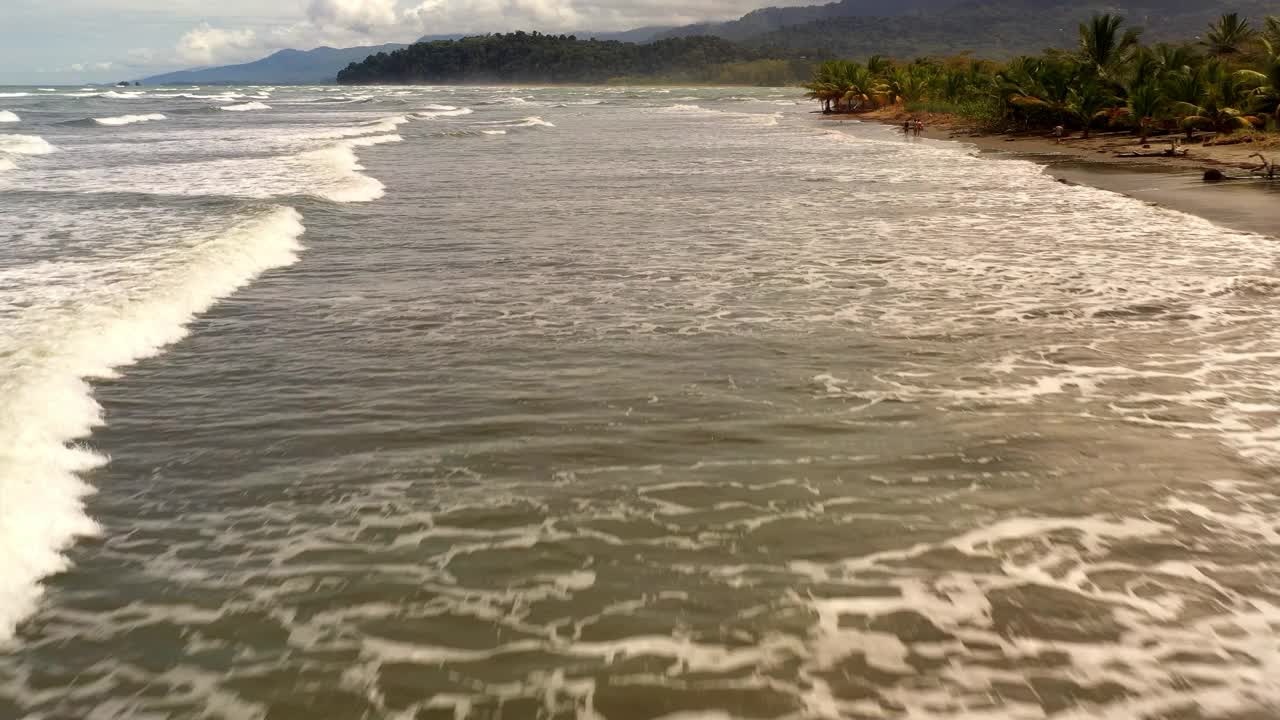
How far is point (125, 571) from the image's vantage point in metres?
5.80

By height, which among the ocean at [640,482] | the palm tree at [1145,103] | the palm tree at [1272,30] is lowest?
the ocean at [640,482]

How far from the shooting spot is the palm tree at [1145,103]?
37.4 metres

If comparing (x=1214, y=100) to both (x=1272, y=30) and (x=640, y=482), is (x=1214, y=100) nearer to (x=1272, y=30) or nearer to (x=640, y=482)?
(x=1272, y=30)

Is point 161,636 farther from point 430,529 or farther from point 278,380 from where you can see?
point 278,380

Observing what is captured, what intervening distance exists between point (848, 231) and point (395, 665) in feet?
48.9

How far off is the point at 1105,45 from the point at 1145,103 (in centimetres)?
904

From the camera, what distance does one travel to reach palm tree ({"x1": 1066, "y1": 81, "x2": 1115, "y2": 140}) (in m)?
42.3

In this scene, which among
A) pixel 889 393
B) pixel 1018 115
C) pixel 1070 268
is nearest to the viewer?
pixel 889 393

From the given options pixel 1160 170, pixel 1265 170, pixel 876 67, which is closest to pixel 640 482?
pixel 1265 170

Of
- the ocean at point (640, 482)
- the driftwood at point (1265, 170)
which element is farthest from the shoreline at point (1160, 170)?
the ocean at point (640, 482)

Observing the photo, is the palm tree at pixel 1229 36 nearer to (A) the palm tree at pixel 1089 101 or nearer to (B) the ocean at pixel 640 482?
(A) the palm tree at pixel 1089 101

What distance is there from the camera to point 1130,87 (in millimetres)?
40594

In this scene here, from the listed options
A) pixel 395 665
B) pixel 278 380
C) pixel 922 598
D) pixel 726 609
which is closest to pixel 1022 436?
pixel 922 598

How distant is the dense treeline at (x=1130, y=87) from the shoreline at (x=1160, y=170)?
51.4 inches
